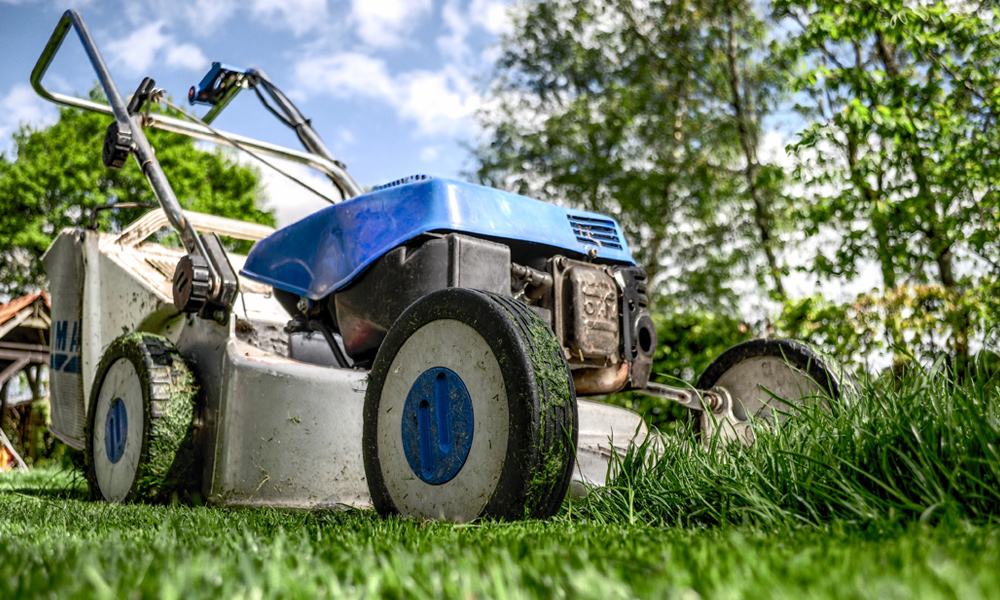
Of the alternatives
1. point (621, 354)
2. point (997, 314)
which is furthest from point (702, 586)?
point (997, 314)

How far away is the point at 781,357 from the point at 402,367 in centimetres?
162

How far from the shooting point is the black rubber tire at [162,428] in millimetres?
2654

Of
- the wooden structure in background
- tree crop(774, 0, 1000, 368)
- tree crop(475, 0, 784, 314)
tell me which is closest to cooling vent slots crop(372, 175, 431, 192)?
tree crop(774, 0, 1000, 368)

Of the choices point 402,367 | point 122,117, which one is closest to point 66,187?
point 122,117

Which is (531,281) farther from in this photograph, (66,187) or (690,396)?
(66,187)

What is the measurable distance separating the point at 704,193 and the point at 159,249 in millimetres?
13321

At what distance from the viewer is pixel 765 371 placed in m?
2.99

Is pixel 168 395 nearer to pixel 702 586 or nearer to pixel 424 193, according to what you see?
pixel 424 193

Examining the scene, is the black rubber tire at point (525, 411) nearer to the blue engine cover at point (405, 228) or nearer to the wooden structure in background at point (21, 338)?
the blue engine cover at point (405, 228)

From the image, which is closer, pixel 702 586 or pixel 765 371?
pixel 702 586

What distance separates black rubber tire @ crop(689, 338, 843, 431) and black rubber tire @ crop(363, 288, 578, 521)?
3.93 ft

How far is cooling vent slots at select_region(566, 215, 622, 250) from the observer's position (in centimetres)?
280

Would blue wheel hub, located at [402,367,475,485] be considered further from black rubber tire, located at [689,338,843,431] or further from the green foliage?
black rubber tire, located at [689,338,843,431]

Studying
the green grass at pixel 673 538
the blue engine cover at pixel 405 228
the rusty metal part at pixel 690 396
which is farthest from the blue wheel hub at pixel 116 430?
the rusty metal part at pixel 690 396
